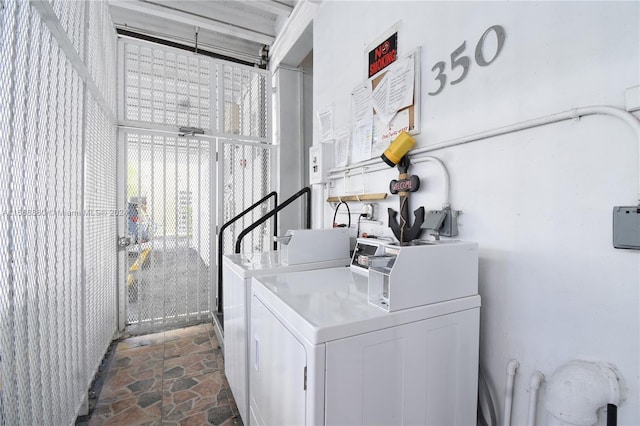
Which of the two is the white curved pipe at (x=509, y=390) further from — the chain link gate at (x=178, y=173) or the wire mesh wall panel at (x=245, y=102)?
the wire mesh wall panel at (x=245, y=102)

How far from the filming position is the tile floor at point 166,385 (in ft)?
5.74

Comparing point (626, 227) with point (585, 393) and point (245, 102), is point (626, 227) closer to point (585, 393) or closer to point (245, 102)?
point (585, 393)

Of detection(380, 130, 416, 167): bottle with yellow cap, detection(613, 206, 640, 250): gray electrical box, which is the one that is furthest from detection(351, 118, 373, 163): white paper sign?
detection(613, 206, 640, 250): gray electrical box

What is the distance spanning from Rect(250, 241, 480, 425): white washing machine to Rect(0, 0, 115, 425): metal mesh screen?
85 cm

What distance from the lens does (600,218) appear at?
90 cm

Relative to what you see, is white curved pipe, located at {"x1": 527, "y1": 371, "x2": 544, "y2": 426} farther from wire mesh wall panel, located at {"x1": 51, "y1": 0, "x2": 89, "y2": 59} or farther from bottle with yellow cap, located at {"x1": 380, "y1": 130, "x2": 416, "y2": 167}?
wire mesh wall panel, located at {"x1": 51, "y1": 0, "x2": 89, "y2": 59}

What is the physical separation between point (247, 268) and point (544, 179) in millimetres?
1341

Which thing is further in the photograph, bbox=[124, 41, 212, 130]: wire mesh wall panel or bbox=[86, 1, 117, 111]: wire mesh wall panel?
bbox=[124, 41, 212, 130]: wire mesh wall panel

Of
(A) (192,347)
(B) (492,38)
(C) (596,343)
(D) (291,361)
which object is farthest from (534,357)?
(A) (192,347)

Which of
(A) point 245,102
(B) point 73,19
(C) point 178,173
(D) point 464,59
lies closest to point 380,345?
(D) point 464,59

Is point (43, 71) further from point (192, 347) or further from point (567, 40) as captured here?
point (192, 347)

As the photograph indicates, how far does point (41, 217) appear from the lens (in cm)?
119

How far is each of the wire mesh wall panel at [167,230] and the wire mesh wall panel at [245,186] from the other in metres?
0.21

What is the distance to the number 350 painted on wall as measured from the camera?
1170 millimetres
